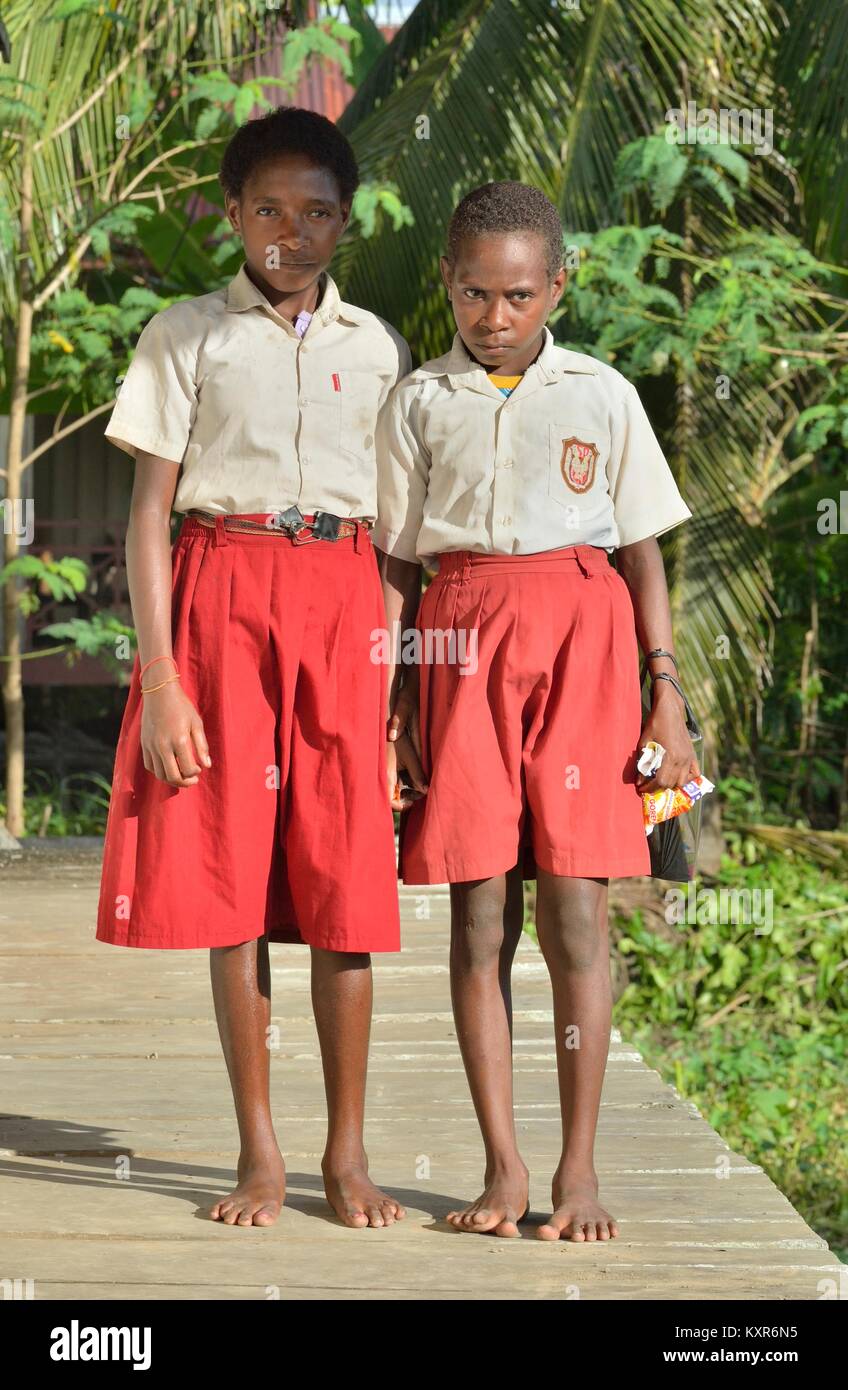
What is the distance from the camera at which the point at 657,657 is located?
9.17 feet

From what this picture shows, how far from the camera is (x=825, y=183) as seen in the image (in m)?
7.55

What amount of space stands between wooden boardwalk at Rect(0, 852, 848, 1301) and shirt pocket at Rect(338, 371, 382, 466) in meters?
1.23

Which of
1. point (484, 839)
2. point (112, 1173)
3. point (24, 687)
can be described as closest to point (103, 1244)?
point (112, 1173)

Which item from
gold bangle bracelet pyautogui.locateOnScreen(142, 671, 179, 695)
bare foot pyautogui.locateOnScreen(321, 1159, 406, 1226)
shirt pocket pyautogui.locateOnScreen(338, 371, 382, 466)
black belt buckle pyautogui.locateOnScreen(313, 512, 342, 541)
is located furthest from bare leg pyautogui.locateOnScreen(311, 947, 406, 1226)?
shirt pocket pyautogui.locateOnScreen(338, 371, 382, 466)

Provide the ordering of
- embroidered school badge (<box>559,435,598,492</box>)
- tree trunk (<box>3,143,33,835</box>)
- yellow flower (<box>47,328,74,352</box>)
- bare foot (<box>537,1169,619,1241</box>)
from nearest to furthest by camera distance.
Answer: bare foot (<box>537,1169,619,1241</box>) < embroidered school badge (<box>559,435,598,492</box>) < yellow flower (<box>47,328,74,352</box>) < tree trunk (<box>3,143,33,835</box>)

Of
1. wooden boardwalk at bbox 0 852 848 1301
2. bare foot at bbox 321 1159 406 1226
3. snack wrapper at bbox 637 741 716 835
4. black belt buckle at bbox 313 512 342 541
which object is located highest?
black belt buckle at bbox 313 512 342 541

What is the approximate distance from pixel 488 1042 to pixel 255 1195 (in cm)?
45

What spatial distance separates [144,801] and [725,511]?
217 inches

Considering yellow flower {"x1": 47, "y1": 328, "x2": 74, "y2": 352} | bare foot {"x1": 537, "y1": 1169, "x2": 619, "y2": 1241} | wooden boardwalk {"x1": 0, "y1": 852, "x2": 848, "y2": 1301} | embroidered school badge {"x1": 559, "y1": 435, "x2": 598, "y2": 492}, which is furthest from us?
yellow flower {"x1": 47, "y1": 328, "x2": 74, "y2": 352}

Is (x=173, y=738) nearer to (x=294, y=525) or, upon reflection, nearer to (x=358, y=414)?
(x=294, y=525)

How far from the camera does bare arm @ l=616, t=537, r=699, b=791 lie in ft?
8.96

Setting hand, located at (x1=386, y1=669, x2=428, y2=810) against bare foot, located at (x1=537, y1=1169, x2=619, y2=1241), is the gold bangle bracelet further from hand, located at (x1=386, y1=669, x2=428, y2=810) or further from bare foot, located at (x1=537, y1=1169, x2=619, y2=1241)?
bare foot, located at (x1=537, y1=1169, x2=619, y2=1241)

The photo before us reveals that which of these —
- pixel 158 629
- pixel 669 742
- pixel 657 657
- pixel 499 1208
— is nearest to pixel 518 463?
pixel 657 657

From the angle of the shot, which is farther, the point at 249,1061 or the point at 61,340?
the point at 61,340
